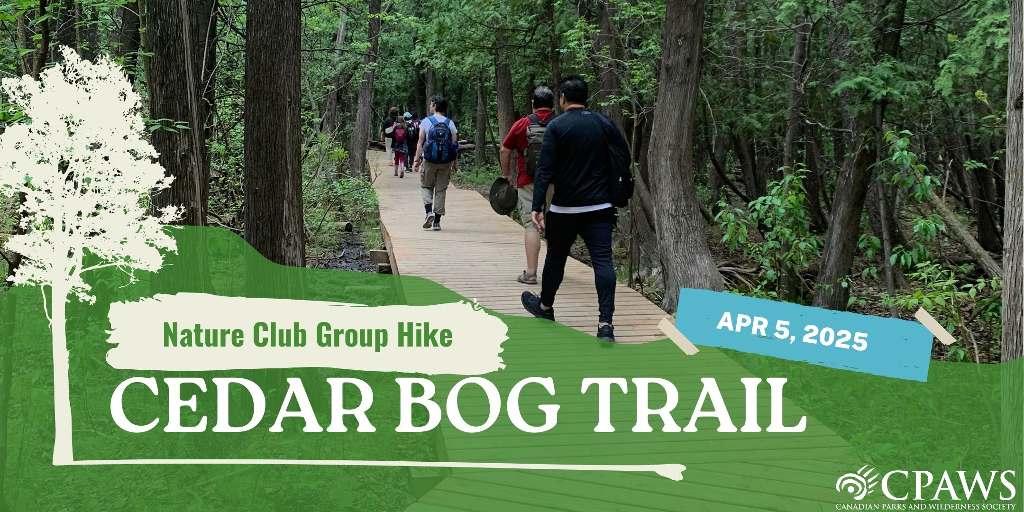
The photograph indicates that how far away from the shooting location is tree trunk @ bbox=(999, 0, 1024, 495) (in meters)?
4.72

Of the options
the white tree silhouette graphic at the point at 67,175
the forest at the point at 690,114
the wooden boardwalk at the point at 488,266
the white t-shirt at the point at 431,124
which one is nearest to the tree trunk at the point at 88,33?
the forest at the point at 690,114

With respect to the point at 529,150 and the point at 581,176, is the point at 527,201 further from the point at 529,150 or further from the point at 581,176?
the point at 581,176

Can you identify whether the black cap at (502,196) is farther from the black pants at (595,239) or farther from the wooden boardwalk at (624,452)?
the black pants at (595,239)

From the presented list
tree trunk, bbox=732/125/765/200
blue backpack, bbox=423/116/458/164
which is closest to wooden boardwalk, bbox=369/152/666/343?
blue backpack, bbox=423/116/458/164

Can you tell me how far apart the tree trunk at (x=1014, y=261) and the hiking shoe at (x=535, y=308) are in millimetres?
3551

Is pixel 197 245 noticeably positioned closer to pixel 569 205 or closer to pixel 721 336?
pixel 569 205

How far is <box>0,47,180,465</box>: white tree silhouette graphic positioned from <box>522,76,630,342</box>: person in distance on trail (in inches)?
110

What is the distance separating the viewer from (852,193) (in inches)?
508

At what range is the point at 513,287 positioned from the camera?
29.6 feet

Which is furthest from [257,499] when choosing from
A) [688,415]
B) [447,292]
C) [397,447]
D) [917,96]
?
[917,96]

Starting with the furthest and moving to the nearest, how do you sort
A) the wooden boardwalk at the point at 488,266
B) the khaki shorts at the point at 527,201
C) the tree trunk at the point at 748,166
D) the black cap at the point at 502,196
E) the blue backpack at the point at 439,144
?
the tree trunk at the point at 748,166 < the blue backpack at the point at 439,144 < the black cap at the point at 502,196 < the khaki shorts at the point at 527,201 < the wooden boardwalk at the point at 488,266

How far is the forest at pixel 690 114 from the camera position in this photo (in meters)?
6.77

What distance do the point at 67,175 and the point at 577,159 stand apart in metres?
3.34

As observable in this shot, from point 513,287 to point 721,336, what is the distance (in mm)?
2838
